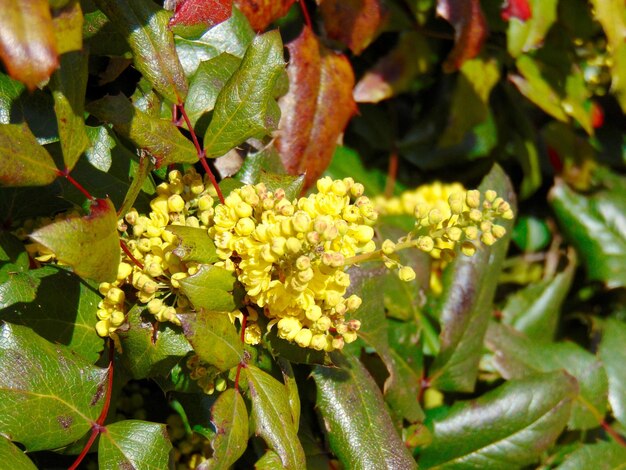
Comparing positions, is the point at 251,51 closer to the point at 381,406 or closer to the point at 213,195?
the point at 213,195

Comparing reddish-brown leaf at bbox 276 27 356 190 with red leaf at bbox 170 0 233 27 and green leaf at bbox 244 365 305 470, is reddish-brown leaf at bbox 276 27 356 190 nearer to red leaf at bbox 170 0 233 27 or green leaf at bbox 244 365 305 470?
red leaf at bbox 170 0 233 27

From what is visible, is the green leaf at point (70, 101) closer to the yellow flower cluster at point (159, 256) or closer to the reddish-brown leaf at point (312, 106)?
the yellow flower cluster at point (159, 256)

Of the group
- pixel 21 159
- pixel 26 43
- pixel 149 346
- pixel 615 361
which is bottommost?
pixel 615 361

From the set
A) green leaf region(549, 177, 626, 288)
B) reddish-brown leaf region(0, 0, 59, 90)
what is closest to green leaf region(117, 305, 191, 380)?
reddish-brown leaf region(0, 0, 59, 90)

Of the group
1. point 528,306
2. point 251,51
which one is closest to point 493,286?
point 528,306

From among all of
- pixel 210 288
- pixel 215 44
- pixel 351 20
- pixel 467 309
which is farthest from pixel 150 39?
pixel 467 309

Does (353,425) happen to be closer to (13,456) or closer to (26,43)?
(13,456)
